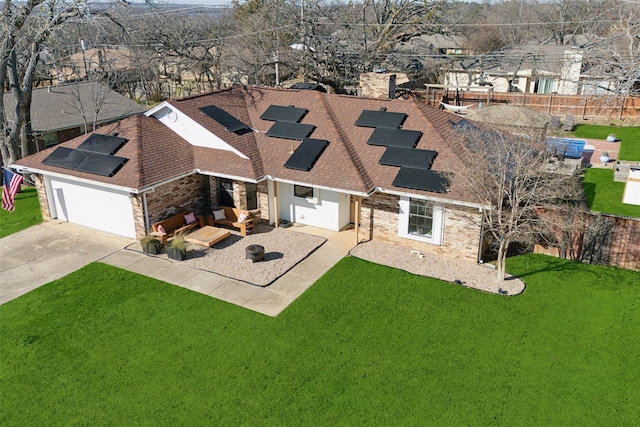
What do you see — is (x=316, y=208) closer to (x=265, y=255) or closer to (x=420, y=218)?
(x=265, y=255)

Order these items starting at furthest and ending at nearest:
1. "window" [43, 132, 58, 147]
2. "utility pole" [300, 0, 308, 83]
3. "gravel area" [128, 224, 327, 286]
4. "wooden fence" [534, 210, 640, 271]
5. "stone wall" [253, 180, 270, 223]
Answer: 1. "utility pole" [300, 0, 308, 83]
2. "window" [43, 132, 58, 147]
3. "stone wall" [253, 180, 270, 223]
4. "gravel area" [128, 224, 327, 286]
5. "wooden fence" [534, 210, 640, 271]

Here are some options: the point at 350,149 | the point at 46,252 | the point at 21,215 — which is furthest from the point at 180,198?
the point at 21,215

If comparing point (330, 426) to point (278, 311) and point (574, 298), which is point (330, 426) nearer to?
point (278, 311)

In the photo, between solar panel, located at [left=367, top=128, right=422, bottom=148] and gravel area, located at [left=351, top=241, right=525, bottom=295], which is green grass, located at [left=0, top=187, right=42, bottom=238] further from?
solar panel, located at [left=367, top=128, right=422, bottom=148]

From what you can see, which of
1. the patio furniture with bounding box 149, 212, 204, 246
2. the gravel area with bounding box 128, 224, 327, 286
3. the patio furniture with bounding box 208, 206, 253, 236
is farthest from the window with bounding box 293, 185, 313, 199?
the patio furniture with bounding box 149, 212, 204, 246

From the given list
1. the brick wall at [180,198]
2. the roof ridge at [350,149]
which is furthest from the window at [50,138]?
the roof ridge at [350,149]

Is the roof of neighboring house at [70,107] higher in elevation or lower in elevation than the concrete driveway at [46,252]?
higher

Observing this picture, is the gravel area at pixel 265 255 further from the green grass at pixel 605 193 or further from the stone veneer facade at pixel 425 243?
the green grass at pixel 605 193
